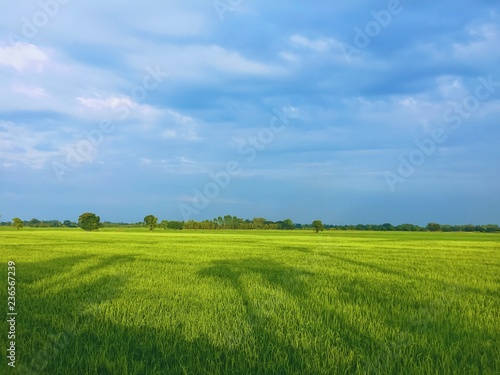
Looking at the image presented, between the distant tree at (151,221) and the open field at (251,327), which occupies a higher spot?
the distant tree at (151,221)

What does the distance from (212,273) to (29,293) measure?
223 inches

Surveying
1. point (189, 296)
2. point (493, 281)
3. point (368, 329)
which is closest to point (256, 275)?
point (189, 296)

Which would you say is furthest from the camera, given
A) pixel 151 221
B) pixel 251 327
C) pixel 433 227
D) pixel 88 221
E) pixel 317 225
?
pixel 433 227

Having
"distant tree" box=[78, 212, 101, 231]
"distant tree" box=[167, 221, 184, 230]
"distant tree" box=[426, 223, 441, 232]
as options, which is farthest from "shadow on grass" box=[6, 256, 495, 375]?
"distant tree" box=[426, 223, 441, 232]

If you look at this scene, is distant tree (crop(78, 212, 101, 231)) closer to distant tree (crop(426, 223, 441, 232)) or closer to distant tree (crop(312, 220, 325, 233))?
distant tree (crop(312, 220, 325, 233))

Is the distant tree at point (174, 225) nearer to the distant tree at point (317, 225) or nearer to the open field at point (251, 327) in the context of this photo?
the distant tree at point (317, 225)

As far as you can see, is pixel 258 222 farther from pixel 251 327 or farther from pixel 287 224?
pixel 251 327

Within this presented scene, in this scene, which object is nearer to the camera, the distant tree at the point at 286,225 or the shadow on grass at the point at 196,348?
the shadow on grass at the point at 196,348

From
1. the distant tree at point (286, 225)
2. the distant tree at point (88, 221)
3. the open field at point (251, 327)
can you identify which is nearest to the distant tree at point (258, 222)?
the distant tree at point (286, 225)

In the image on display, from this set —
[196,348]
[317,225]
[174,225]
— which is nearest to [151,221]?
[174,225]

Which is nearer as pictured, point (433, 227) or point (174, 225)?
point (174, 225)

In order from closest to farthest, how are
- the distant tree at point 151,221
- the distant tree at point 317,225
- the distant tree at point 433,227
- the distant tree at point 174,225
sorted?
the distant tree at point 317,225 < the distant tree at point 151,221 < the distant tree at point 174,225 < the distant tree at point 433,227

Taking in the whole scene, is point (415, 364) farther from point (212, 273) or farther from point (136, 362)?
point (212, 273)

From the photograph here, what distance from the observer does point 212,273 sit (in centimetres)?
1262
